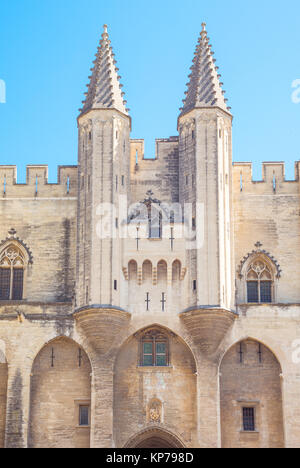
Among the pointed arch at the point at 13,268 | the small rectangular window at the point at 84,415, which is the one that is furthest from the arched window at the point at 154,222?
the small rectangular window at the point at 84,415

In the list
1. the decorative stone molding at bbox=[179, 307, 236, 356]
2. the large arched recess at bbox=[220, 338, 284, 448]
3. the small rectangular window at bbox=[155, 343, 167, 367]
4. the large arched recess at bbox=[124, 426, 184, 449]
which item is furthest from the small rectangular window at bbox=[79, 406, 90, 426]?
the large arched recess at bbox=[220, 338, 284, 448]

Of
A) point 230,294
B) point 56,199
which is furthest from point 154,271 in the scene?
point 56,199

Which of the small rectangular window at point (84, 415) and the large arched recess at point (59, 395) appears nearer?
the large arched recess at point (59, 395)

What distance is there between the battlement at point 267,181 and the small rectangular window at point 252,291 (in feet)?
11.2

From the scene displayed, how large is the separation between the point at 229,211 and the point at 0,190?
868cm

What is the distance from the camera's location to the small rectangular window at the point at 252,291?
32.8m

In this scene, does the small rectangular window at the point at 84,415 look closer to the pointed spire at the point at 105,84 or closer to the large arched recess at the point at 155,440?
the large arched recess at the point at 155,440

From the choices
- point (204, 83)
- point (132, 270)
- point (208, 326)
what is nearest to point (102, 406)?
point (208, 326)

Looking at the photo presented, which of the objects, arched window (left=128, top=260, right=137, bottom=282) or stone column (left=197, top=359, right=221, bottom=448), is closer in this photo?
stone column (left=197, top=359, right=221, bottom=448)

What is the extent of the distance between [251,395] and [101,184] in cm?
896

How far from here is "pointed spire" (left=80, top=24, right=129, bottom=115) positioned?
108 ft

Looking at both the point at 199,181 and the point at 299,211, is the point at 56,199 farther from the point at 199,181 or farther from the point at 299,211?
the point at 299,211

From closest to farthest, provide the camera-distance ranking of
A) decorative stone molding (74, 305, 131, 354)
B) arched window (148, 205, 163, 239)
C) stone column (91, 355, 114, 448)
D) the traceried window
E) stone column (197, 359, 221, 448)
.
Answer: stone column (197, 359, 221, 448) → stone column (91, 355, 114, 448) → decorative stone molding (74, 305, 131, 354) → arched window (148, 205, 163, 239) → the traceried window

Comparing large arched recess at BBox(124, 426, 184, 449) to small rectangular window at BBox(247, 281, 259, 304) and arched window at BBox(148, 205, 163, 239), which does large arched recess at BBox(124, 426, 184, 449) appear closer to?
small rectangular window at BBox(247, 281, 259, 304)
